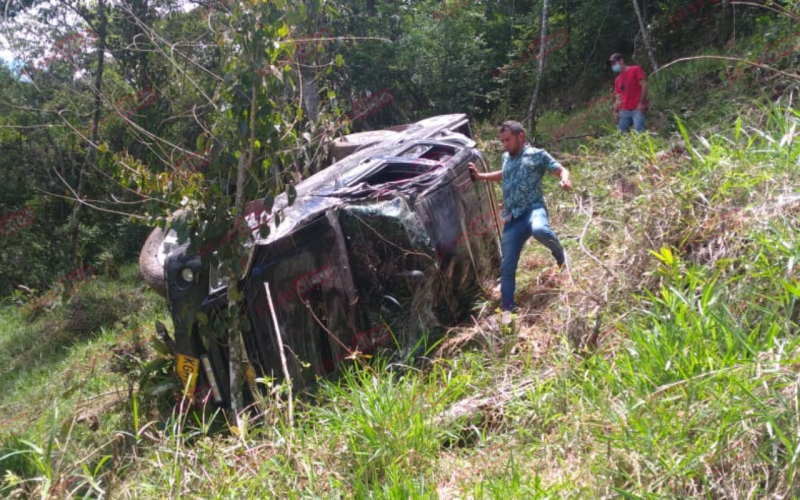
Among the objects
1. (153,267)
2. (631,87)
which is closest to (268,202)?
(153,267)

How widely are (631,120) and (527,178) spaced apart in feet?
14.0

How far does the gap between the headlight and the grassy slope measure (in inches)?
31.7

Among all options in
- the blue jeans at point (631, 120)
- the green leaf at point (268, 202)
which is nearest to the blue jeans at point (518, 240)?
the green leaf at point (268, 202)

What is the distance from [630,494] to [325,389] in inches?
71.5

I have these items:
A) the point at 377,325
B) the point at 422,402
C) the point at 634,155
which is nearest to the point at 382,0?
the point at 634,155

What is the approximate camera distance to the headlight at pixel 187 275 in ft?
11.0

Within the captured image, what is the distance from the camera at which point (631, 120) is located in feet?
25.2

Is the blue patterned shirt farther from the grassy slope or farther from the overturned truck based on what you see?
the grassy slope

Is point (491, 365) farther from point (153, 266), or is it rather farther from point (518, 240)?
point (153, 266)

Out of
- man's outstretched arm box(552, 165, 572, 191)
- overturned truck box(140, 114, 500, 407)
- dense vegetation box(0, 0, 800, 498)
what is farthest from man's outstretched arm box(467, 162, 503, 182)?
dense vegetation box(0, 0, 800, 498)

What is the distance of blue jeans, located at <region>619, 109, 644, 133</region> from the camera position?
24.0ft

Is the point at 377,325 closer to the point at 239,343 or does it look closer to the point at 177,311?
the point at 239,343

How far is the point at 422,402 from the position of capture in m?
2.88

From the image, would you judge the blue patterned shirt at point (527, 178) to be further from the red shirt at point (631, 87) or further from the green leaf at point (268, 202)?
the red shirt at point (631, 87)
